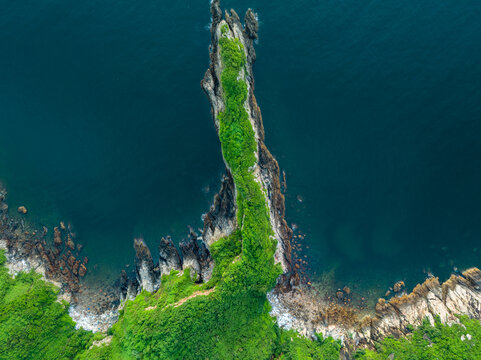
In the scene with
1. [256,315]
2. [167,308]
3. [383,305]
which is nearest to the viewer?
[167,308]

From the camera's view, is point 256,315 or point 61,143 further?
point 61,143

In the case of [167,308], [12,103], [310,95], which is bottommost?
[167,308]

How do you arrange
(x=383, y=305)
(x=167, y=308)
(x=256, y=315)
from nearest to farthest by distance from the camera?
1. (x=167, y=308)
2. (x=256, y=315)
3. (x=383, y=305)

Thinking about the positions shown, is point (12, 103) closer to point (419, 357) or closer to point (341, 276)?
point (341, 276)

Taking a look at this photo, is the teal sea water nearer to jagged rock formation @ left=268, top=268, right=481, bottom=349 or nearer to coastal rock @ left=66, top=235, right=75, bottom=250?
coastal rock @ left=66, top=235, right=75, bottom=250

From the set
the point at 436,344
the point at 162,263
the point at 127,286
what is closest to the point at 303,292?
the point at 436,344

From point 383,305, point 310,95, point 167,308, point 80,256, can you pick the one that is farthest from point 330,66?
point 80,256

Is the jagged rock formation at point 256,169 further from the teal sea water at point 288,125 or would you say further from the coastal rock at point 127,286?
the coastal rock at point 127,286

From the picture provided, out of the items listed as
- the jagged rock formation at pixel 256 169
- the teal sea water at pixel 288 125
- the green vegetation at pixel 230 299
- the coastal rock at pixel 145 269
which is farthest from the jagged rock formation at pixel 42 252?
the jagged rock formation at pixel 256 169

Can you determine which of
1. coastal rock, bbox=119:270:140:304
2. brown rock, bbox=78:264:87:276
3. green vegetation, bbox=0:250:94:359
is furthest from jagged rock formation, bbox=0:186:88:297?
coastal rock, bbox=119:270:140:304
